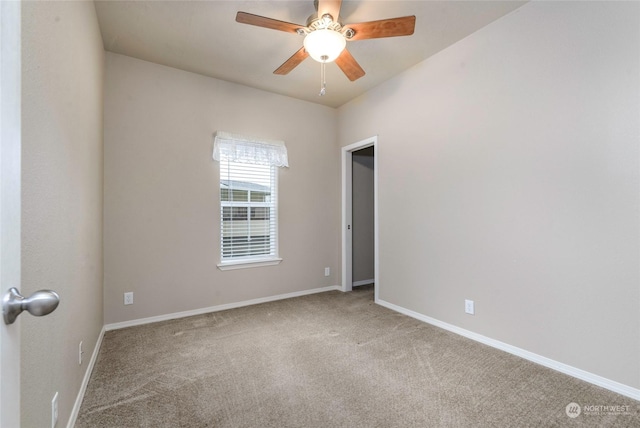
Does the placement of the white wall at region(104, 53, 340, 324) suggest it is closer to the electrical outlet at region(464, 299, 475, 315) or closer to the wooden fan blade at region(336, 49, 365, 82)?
the wooden fan blade at region(336, 49, 365, 82)

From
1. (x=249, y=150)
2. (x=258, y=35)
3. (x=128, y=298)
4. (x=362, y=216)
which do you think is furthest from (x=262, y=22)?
(x=362, y=216)

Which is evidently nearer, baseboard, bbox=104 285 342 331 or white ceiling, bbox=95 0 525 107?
white ceiling, bbox=95 0 525 107

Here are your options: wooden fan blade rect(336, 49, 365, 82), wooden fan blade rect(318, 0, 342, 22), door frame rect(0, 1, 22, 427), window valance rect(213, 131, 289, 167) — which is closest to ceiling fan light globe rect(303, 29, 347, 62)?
wooden fan blade rect(318, 0, 342, 22)

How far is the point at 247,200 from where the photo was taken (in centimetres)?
378

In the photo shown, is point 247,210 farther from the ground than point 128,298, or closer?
farther from the ground

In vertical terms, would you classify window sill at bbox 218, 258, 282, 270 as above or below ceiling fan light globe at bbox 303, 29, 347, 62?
below

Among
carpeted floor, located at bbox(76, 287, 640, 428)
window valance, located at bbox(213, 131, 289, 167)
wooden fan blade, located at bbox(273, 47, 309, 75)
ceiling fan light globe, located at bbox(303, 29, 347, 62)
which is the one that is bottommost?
carpeted floor, located at bbox(76, 287, 640, 428)

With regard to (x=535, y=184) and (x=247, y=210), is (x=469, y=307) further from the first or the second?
(x=247, y=210)

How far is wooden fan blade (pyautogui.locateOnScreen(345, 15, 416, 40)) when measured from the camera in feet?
6.62

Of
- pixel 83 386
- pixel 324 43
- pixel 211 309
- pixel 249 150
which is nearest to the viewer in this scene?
pixel 83 386

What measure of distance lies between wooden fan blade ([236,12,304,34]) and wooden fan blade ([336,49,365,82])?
45 cm

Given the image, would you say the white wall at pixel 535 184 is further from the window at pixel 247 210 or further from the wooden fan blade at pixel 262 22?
the window at pixel 247 210

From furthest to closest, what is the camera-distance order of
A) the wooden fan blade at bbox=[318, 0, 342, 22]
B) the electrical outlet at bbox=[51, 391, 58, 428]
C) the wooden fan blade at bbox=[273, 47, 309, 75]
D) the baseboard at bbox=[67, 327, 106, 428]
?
the wooden fan blade at bbox=[273, 47, 309, 75], the wooden fan blade at bbox=[318, 0, 342, 22], the baseboard at bbox=[67, 327, 106, 428], the electrical outlet at bbox=[51, 391, 58, 428]

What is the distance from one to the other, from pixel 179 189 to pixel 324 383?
8.18 feet
